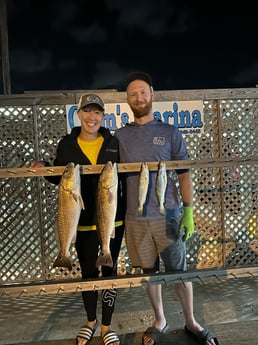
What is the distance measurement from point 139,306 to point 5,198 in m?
2.29

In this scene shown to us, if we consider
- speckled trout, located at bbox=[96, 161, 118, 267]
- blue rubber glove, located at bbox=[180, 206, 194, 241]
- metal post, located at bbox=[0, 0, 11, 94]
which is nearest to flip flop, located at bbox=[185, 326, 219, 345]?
blue rubber glove, located at bbox=[180, 206, 194, 241]

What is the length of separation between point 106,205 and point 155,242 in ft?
2.29

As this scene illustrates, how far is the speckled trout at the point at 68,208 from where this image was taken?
268 cm

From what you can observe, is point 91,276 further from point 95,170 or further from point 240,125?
point 240,125

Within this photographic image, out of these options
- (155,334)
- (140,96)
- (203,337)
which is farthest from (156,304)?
(140,96)

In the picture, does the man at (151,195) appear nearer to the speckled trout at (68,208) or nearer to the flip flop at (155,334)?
the flip flop at (155,334)

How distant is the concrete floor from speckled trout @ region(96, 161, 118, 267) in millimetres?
1129

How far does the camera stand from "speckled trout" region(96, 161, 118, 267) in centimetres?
271

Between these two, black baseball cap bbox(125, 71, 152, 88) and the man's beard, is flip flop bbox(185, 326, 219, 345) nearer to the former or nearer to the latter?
the man's beard

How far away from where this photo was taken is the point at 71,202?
2.71 metres

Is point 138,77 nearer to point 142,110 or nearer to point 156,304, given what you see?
point 142,110

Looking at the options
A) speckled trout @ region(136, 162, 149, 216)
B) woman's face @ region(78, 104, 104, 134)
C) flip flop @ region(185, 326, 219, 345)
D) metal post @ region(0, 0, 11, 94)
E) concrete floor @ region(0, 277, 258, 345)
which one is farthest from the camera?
metal post @ region(0, 0, 11, 94)

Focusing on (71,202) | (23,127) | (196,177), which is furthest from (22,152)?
(71,202)

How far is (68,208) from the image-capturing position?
8.90 feet
